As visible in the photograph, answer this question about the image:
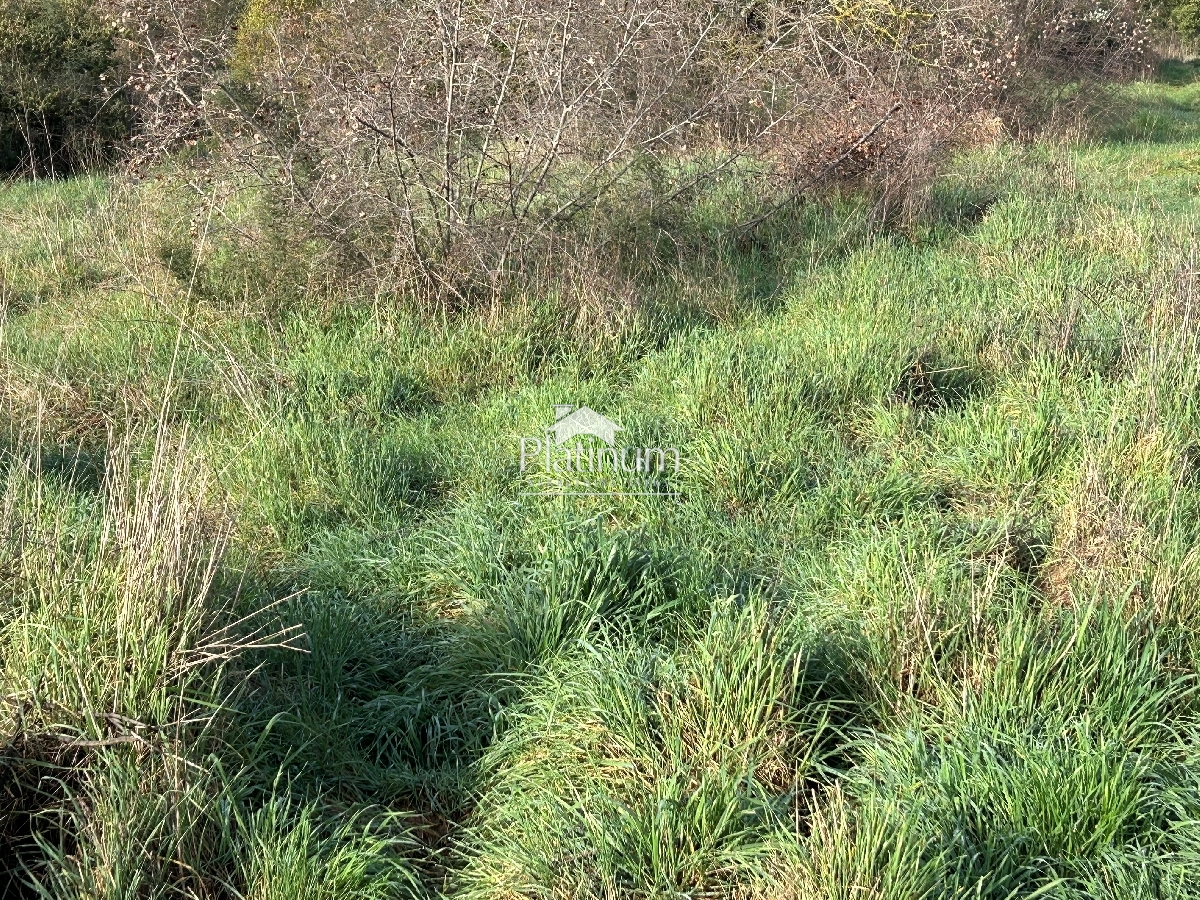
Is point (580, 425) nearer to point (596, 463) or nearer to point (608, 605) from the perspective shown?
point (596, 463)

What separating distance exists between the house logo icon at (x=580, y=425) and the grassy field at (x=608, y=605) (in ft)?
0.38

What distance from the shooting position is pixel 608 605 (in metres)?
3.73

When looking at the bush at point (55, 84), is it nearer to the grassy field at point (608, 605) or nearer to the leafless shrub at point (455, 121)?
the leafless shrub at point (455, 121)

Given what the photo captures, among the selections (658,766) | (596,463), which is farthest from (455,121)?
(658,766)

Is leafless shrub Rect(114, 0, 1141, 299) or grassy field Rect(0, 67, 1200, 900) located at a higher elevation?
leafless shrub Rect(114, 0, 1141, 299)

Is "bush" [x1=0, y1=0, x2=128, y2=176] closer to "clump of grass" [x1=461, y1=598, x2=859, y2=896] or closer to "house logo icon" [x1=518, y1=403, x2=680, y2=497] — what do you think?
"house logo icon" [x1=518, y1=403, x2=680, y2=497]

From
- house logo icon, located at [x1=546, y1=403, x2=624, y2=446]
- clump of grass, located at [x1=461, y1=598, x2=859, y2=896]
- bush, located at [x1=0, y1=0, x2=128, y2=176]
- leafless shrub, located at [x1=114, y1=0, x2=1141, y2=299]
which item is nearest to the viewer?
clump of grass, located at [x1=461, y1=598, x2=859, y2=896]

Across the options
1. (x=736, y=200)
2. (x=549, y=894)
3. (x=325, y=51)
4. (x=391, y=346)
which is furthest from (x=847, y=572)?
(x=325, y=51)

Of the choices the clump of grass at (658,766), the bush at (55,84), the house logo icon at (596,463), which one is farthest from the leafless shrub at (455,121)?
the bush at (55,84)

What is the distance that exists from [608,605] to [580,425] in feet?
5.51

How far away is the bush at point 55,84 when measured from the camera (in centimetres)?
1272

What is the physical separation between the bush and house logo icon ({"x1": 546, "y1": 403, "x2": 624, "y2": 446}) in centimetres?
951

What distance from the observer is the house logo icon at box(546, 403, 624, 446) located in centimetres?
508

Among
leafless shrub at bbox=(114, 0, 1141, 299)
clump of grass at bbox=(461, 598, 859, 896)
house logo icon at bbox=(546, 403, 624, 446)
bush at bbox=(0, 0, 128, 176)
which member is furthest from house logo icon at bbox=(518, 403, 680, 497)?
bush at bbox=(0, 0, 128, 176)
